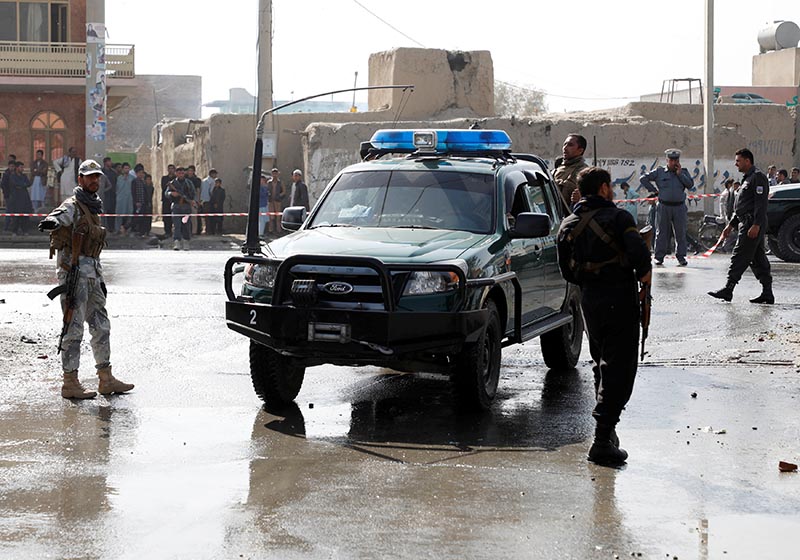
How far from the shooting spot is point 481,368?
8.43 m

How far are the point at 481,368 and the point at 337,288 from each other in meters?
1.13

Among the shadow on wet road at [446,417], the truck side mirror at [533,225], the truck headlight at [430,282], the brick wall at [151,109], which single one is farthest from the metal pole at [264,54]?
the brick wall at [151,109]

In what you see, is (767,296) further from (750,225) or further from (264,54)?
(264,54)

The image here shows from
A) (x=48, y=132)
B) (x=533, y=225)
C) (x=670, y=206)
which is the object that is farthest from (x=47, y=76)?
(x=533, y=225)

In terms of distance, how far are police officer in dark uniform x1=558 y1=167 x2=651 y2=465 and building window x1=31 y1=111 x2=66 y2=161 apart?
34787 mm

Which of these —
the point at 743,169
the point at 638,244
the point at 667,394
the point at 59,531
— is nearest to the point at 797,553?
the point at 638,244

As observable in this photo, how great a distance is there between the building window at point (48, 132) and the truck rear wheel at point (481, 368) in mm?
33440

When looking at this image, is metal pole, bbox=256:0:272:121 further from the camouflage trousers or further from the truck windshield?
the camouflage trousers

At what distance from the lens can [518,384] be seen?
33.0 ft

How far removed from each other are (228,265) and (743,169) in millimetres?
7619

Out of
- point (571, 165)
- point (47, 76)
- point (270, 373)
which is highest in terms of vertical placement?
point (47, 76)

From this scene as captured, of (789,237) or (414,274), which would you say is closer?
(414,274)

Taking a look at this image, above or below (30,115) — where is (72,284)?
below

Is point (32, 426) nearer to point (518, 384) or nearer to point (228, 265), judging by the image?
point (228, 265)
